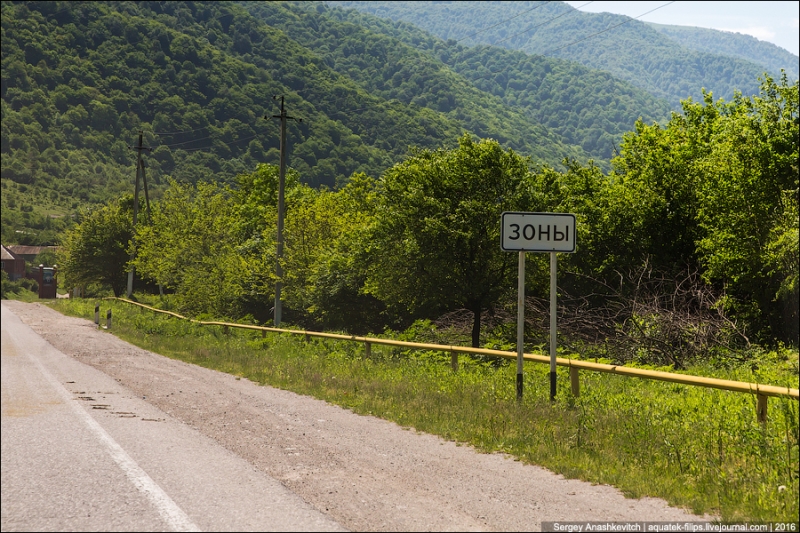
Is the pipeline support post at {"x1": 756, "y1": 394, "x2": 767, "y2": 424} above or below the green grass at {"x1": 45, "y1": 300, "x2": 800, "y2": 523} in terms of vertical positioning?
above

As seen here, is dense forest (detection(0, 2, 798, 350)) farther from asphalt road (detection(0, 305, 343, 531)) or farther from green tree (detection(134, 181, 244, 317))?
asphalt road (detection(0, 305, 343, 531))

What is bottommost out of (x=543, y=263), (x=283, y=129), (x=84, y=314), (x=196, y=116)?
Answer: (x=84, y=314)

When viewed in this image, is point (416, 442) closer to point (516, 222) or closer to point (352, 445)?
point (352, 445)

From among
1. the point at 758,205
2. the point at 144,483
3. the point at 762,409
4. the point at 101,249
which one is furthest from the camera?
the point at 101,249

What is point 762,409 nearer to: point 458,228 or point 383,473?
point 383,473

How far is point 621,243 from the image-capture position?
29203mm

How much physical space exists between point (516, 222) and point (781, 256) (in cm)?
1177

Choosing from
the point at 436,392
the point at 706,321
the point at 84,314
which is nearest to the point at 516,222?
the point at 436,392

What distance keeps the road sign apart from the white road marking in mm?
6105

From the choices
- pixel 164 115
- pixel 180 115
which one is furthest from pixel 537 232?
pixel 180 115

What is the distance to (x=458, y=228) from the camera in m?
28.2

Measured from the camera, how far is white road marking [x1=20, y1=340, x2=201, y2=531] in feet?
18.8

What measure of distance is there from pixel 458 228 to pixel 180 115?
53218 millimetres

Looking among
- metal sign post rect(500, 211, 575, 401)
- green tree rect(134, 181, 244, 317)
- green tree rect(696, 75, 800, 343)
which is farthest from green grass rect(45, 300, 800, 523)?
green tree rect(134, 181, 244, 317)
